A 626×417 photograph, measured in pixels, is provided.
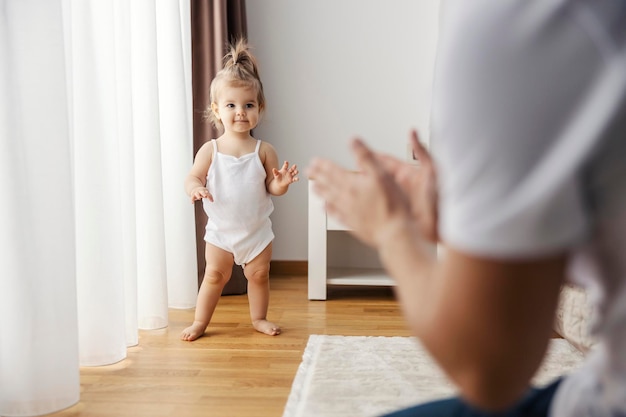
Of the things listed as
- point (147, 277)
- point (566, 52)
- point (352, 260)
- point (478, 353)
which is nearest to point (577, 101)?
point (566, 52)

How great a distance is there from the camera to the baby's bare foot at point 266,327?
2.60 meters

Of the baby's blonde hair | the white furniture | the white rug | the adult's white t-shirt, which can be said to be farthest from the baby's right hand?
the adult's white t-shirt

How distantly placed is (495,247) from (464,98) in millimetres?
109

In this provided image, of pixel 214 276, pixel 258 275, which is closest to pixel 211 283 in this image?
pixel 214 276

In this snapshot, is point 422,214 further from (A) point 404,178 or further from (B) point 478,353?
(B) point 478,353

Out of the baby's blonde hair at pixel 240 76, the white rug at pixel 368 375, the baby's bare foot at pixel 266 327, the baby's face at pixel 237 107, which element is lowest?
the baby's bare foot at pixel 266 327

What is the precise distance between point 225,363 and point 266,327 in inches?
15.5

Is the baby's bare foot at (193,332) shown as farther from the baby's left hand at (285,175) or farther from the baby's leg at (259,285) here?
the baby's left hand at (285,175)

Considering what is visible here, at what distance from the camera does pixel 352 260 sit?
3.81 metres

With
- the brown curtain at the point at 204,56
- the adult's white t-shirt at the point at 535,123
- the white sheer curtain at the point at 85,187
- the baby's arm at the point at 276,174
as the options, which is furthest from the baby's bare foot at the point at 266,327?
the adult's white t-shirt at the point at 535,123

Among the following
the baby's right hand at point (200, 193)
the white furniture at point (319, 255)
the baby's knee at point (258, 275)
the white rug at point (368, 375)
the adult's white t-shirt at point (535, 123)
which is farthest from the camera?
the white furniture at point (319, 255)

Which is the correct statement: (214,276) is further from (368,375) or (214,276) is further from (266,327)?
(368,375)

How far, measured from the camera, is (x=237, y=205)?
2.67 metres

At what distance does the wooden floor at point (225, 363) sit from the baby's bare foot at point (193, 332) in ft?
0.10
